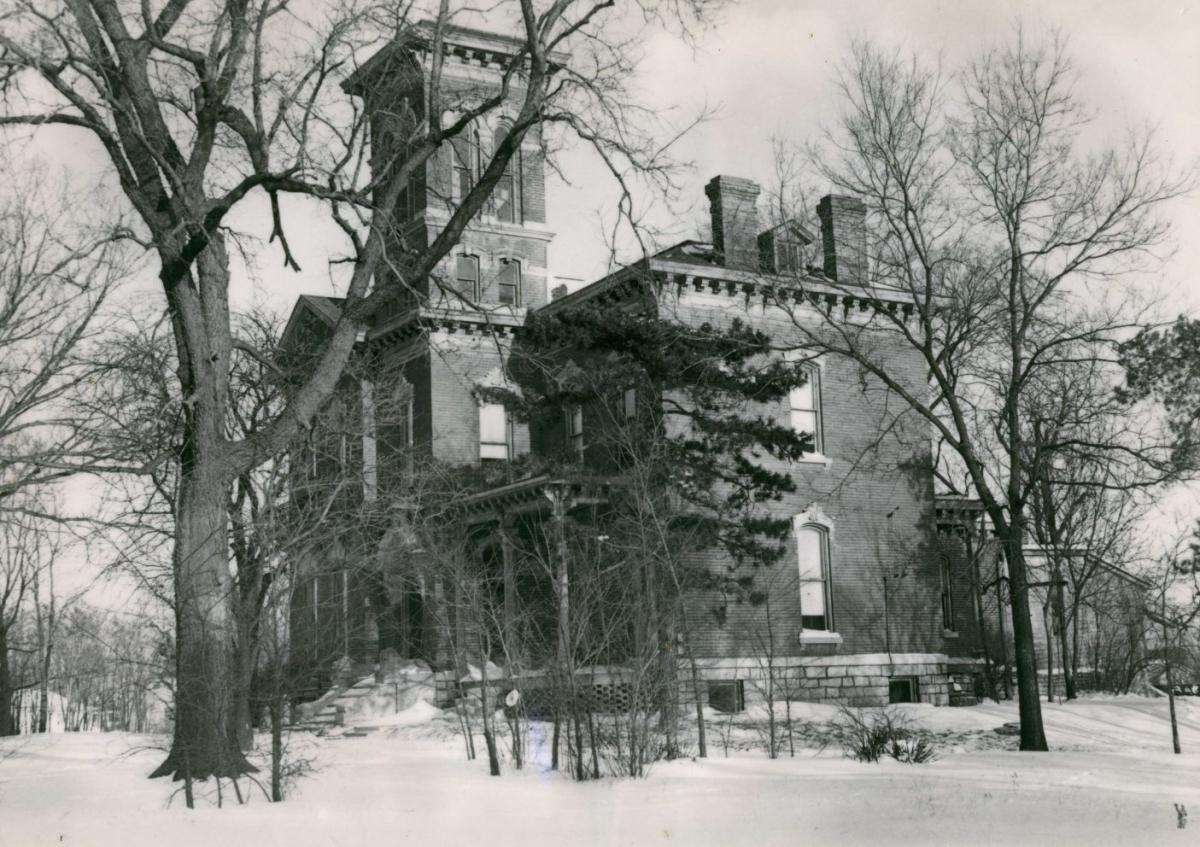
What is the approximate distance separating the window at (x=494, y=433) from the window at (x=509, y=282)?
3.02 meters

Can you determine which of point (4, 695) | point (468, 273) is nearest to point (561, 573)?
point (468, 273)

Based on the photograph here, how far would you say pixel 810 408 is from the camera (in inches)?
1153

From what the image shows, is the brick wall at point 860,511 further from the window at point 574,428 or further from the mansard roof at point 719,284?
the window at point 574,428

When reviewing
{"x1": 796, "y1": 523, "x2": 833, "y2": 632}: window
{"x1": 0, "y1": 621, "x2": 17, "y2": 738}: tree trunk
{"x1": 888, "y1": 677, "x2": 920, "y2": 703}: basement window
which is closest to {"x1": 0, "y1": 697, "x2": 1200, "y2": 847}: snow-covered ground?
{"x1": 796, "y1": 523, "x2": 833, "y2": 632}: window

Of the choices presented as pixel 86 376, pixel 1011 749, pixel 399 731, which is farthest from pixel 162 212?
pixel 1011 749

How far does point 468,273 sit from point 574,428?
5.65 metres

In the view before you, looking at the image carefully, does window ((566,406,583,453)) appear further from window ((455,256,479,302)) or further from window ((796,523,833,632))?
window ((796,523,833,632))

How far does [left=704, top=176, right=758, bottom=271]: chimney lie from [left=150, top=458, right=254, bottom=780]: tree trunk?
51.0 ft

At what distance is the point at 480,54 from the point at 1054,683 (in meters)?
22.3

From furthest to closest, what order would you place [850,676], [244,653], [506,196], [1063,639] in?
[506,196], [1063,639], [850,676], [244,653]

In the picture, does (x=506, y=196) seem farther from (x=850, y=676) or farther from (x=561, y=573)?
(x=850, y=676)

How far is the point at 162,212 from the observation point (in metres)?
15.9

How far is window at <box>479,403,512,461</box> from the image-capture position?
32.0m

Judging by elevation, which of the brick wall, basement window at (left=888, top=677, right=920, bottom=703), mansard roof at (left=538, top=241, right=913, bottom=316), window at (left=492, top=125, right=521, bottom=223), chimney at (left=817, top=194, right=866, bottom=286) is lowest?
basement window at (left=888, top=677, right=920, bottom=703)
